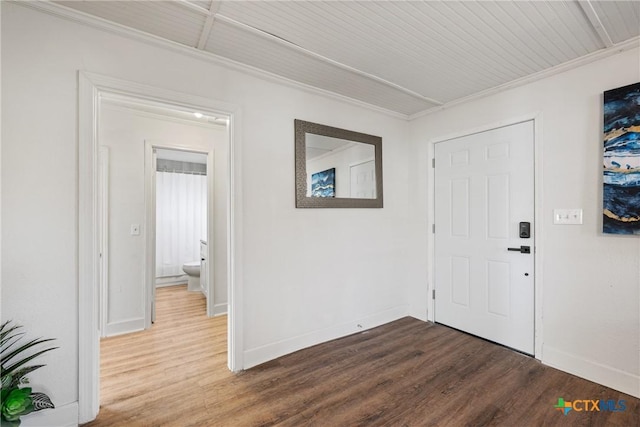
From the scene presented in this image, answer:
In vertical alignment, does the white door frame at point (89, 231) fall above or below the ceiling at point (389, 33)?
below

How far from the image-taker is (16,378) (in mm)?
1428

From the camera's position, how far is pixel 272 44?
Answer: 2.04 meters

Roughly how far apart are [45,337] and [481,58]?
347 cm

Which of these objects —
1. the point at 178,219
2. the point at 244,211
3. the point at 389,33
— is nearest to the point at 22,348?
the point at 244,211

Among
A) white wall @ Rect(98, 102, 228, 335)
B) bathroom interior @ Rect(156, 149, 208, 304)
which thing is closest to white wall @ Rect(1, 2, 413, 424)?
white wall @ Rect(98, 102, 228, 335)

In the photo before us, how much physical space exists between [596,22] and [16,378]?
384 centimetres

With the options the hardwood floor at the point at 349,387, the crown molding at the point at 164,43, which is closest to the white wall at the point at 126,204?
the hardwood floor at the point at 349,387

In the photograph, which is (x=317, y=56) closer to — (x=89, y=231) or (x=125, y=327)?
(x=89, y=231)

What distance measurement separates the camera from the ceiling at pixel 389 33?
5.48ft

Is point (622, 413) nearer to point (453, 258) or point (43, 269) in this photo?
point (453, 258)

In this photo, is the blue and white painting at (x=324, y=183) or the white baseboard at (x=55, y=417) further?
the blue and white painting at (x=324, y=183)

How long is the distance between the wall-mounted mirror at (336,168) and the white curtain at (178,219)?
12.3 ft

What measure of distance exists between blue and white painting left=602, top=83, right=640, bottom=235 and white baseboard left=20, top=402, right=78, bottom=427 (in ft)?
12.1

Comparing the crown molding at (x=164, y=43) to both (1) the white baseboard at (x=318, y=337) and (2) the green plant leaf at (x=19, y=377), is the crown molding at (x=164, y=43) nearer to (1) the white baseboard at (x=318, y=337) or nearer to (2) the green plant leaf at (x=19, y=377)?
(2) the green plant leaf at (x=19, y=377)
